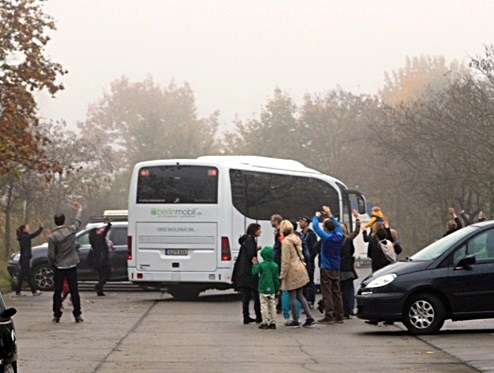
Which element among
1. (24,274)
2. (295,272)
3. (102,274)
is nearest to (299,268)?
(295,272)

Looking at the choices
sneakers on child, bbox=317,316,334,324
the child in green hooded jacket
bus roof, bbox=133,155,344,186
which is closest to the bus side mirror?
bus roof, bbox=133,155,344,186

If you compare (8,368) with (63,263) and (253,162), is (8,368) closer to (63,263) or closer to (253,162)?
(63,263)

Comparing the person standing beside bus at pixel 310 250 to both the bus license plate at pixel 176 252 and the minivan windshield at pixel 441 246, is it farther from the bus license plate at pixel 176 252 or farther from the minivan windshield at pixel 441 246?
the minivan windshield at pixel 441 246

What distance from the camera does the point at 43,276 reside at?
36.2 m

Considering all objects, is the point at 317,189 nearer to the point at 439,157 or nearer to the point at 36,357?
the point at 36,357

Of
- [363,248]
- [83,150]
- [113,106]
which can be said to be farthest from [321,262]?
[113,106]

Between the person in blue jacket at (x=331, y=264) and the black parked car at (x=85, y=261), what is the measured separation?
40.6 feet

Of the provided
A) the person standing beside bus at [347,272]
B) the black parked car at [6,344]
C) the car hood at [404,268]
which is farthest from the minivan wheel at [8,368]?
the person standing beside bus at [347,272]

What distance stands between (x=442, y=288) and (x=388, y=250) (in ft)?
13.8

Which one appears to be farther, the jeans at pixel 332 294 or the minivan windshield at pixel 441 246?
the jeans at pixel 332 294

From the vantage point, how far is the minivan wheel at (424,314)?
20.4 m

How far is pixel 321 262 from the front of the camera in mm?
23656

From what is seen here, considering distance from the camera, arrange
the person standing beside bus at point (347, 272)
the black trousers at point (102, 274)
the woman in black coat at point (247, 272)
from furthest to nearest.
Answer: the black trousers at point (102, 274)
the person standing beside bus at point (347, 272)
the woman in black coat at point (247, 272)

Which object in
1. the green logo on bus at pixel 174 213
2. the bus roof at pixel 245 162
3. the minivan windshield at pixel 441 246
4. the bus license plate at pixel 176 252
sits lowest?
the minivan windshield at pixel 441 246
